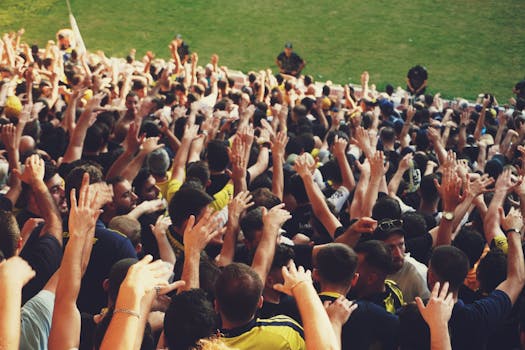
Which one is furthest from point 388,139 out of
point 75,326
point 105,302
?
point 75,326

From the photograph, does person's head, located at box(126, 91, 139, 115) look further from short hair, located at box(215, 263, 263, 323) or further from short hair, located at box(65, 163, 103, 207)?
short hair, located at box(215, 263, 263, 323)

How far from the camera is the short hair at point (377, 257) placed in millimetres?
3762

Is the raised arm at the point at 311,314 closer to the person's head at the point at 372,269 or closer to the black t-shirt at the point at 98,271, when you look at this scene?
the person's head at the point at 372,269

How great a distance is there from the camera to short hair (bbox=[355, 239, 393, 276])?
3762 mm

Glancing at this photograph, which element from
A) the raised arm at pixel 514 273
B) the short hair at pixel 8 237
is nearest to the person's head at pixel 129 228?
the short hair at pixel 8 237

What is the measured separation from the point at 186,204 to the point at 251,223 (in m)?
0.44

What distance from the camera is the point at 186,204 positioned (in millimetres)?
4273

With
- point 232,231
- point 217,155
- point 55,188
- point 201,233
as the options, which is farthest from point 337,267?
point 55,188

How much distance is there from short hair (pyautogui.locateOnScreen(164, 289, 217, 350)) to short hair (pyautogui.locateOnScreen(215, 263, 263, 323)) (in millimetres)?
120

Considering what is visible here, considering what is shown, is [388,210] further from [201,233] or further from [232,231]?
[201,233]

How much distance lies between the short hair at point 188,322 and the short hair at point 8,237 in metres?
1.22

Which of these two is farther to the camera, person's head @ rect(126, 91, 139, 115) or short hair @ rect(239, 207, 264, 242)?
person's head @ rect(126, 91, 139, 115)

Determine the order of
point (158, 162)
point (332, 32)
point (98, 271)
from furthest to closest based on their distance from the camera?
point (332, 32), point (158, 162), point (98, 271)

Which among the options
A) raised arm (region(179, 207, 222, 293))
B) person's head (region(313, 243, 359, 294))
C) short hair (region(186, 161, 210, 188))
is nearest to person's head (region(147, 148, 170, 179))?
short hair (region(186, 161, 210, 188))
